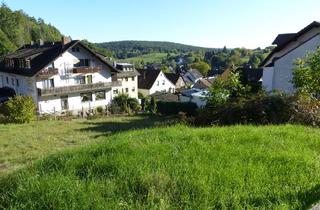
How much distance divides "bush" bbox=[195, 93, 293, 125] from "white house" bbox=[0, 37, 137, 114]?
2874cm

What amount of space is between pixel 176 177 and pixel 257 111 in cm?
596

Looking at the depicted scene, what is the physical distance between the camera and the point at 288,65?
21.2 metres

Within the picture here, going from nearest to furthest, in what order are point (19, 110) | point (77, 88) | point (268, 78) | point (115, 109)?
point (268, 78) < point (19, 110) < point (115, 109) < point (77, 88)

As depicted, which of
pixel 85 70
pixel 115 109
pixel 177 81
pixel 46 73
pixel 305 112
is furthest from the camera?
pixel 177 81

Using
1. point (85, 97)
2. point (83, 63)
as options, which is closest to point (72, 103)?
point (85, 97)

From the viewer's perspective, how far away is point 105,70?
4194 centimetres

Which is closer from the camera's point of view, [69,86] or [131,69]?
[69,86]

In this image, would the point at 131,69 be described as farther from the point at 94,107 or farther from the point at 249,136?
the point at 249,136

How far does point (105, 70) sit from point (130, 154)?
121 ft

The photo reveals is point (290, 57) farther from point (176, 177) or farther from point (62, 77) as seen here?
point (62, 77)

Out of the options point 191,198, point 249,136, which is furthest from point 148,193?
point 249,136

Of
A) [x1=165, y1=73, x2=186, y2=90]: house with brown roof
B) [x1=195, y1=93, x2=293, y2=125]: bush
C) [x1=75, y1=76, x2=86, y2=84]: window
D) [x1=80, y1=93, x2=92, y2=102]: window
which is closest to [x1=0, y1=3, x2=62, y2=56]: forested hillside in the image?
[x1=75, y1=76, x2=86, y2=84]: window

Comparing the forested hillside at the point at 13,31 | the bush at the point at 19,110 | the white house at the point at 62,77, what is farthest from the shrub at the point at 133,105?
the forested hillside at the point at 13,31

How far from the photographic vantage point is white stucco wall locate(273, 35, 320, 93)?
66.2ft
